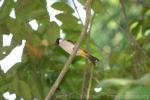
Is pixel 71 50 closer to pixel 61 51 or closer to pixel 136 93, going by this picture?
pixel 61 51

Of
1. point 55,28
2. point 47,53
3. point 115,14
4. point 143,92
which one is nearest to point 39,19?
point 55,28

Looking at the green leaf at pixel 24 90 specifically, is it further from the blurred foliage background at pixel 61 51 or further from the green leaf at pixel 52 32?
the green leaf at pixel 52 32

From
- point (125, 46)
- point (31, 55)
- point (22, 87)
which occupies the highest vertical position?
point (125, 46)

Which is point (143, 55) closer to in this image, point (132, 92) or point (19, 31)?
point (19, 31)

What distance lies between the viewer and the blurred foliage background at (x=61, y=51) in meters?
1.20

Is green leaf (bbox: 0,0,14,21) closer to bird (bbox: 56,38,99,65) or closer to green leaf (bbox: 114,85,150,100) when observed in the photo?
bird (bbox: 56,38,99,65)

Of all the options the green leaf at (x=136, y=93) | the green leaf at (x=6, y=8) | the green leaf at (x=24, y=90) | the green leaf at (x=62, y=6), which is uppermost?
the green leaf at (x=62, y=6)

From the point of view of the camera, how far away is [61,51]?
1397 millimetres

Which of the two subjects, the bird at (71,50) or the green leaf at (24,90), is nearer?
the bird at (71,50)

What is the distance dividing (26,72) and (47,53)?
0.37 ft

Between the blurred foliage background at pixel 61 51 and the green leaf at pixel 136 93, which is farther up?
the blurred foliage background at pixel 61 51

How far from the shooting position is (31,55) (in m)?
1.31

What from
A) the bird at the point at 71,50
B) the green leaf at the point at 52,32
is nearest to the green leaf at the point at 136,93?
the bird at the point at 71,50

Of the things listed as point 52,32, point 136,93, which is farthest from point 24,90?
point 136,93
